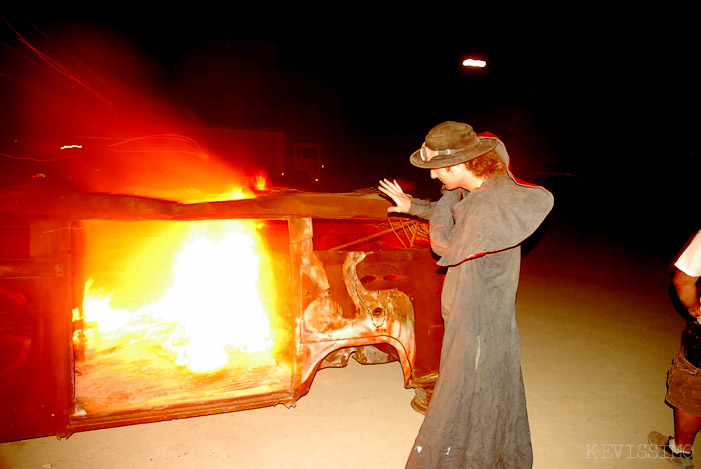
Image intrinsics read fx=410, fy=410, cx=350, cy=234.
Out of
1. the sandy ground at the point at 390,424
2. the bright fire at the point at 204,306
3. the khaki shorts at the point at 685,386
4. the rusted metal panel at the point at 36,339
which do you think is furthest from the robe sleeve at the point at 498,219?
the rusted metal panel at the point at 36,339

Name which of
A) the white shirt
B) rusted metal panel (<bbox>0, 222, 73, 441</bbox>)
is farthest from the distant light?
rusted metal panel (<bbox>0, 222, 73, 441</bbox>)

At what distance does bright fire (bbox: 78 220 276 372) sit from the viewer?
4.39 metres

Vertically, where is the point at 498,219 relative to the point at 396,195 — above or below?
below

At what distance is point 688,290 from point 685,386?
73 centimetres

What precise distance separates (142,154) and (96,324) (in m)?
3.13

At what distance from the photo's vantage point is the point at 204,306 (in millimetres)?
4684

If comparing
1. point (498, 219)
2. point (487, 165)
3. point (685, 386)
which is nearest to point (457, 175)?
point (487, 165)

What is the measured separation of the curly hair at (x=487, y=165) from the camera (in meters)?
2.42

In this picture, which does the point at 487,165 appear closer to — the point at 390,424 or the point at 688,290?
the point at 688,290

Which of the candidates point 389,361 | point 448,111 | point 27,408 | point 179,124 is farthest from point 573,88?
point 27,408

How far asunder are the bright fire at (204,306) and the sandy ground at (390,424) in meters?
0.73

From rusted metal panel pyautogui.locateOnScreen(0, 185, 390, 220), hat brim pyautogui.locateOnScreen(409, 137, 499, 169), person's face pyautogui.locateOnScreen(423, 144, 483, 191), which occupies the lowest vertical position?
rusted metal panel pyautogui.locateOnScreen(0, 185, 390, 220)

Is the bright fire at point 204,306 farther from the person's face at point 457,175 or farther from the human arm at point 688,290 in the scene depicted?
the human arm at point 688,290

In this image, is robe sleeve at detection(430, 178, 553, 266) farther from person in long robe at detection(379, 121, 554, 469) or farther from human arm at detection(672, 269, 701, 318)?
human arm at detection(672, 269, 701, 318)
